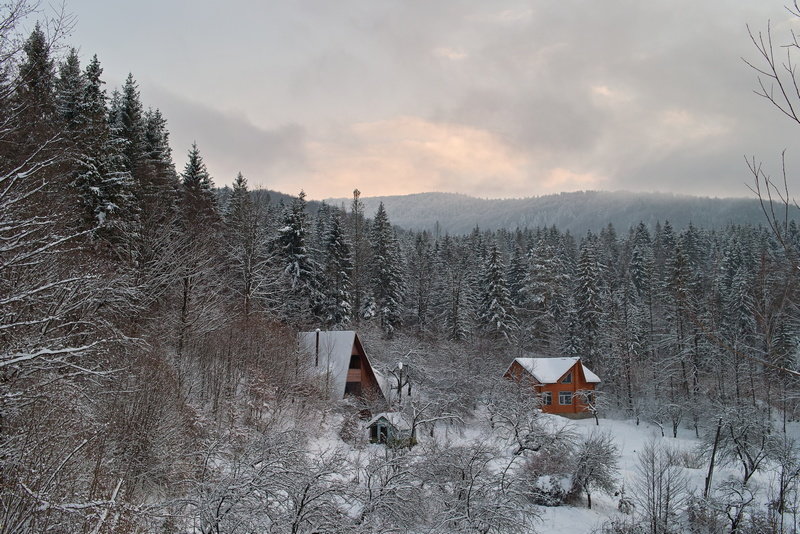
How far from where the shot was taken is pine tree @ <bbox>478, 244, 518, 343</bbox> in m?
47.4

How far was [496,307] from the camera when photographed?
47.5 meters

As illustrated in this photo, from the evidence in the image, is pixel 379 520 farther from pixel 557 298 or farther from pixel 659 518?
pixel 557 298

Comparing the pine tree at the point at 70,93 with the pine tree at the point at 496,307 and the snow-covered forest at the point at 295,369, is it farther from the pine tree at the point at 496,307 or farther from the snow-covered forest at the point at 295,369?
the pine tree at the point at 496,307

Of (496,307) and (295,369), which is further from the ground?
(496,307)

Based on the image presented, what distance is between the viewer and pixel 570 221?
18525cm

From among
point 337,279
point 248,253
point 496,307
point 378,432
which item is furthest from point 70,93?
point 496,307

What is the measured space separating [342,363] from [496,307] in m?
21.6

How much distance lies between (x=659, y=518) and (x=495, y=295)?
1241 inches

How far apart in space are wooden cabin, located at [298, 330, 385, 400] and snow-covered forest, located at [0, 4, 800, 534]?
6.00 ft

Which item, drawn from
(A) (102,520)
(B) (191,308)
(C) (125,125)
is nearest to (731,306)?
(B) (191,308)

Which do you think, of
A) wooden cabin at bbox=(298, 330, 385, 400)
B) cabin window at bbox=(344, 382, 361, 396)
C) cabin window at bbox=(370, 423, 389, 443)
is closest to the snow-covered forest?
cabin window at bbox=(370, 423, 389, 443)

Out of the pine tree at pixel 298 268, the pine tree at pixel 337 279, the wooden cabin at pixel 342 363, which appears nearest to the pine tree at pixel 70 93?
the wooden cabin at pixel 342 363

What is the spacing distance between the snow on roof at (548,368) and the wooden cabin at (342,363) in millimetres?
16266

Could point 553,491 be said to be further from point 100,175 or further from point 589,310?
point 589,310
